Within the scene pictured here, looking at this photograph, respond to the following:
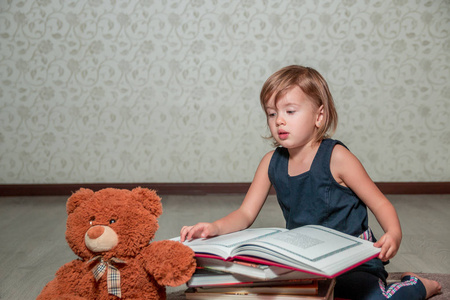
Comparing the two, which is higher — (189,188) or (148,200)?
(148,200)

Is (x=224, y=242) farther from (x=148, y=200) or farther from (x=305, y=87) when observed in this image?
(x=305, y=87)

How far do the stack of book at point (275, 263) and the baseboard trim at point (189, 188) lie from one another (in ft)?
6.18

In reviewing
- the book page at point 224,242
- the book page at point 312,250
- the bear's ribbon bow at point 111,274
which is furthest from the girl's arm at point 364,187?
the bear's ribbon bow at point 111,274

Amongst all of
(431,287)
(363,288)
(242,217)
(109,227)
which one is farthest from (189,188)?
(109,227)

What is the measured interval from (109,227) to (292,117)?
54 cm

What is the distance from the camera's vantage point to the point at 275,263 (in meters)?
0.83

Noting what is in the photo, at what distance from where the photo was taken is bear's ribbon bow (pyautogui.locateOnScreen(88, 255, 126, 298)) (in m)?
0.91

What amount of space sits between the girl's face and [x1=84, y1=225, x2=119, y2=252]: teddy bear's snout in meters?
0.50

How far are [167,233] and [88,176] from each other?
1.07 metres

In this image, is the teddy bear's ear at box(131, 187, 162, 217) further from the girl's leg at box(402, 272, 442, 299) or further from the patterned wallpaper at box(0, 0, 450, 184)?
the patterned wallpaper at box(0, 0, 450, 184)

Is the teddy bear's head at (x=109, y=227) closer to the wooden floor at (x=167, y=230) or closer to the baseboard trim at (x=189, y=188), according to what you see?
the wooden floor at (x=167, y=230)

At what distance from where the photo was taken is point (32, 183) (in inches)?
115

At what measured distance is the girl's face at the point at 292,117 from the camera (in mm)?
1192

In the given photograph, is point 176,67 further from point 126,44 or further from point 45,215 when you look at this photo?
point 45,215
